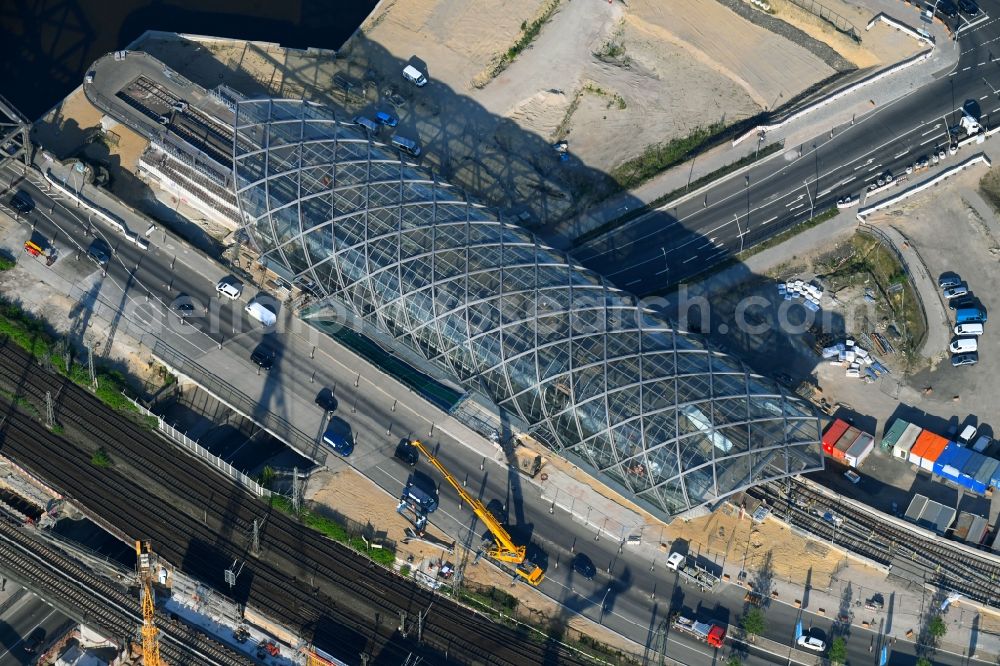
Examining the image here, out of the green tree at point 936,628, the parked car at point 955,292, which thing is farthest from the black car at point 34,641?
the parked car at point 955,292

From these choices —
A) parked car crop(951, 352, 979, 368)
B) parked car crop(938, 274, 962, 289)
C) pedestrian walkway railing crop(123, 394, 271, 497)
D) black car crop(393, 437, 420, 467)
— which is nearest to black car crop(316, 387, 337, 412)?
black car crop(393, 437, 420, 467)

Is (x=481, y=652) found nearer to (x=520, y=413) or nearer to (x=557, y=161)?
(x=520, y=413)

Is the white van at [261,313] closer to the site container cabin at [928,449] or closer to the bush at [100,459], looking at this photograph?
the bush at [100,459]

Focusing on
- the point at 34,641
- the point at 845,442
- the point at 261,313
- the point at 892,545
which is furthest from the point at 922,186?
the point at 34,641

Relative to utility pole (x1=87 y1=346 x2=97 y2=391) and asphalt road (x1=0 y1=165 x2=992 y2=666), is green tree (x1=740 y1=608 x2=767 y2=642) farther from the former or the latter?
utility pole (x1=87 y1=346 x2=97 y2=391)

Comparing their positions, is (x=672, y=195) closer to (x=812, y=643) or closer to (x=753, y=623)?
(x=753, y=623)

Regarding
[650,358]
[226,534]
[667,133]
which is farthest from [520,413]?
[667,133]
